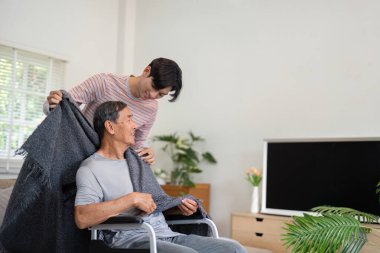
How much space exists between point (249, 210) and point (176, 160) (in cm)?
88

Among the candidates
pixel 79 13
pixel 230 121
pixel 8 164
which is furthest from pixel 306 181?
pixel 79 13

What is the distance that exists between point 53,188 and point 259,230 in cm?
201

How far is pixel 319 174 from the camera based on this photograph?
3555mm

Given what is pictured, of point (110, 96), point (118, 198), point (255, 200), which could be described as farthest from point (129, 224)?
point (255, 200)

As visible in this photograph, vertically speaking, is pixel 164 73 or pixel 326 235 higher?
pixel 164 73

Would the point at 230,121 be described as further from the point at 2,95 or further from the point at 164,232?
the point at 164,232

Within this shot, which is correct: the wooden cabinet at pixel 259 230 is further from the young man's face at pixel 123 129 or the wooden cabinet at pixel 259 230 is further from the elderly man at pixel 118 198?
the young man's face at pixel 123 129

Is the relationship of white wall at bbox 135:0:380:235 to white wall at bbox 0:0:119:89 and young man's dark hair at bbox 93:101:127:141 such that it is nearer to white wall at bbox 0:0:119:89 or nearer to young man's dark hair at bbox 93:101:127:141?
white wall at bbox 0:0:119:89

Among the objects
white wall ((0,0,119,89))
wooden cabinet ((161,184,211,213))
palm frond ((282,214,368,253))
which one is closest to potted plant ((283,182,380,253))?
palm frond ((282,214,368,253))

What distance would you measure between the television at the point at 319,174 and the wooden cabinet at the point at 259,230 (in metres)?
0.14

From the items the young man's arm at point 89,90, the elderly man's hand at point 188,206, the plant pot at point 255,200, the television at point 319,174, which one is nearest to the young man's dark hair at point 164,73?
the young man's arm at point 89,90

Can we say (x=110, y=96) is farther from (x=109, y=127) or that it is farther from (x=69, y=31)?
(x=69, y=31)

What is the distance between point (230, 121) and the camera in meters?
4.39

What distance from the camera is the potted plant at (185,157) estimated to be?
439 cm
